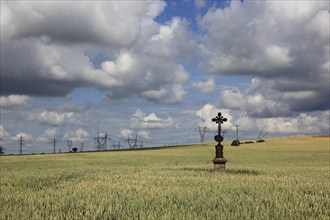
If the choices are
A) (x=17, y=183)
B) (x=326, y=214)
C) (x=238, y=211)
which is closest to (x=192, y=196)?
(x=238, y=211)

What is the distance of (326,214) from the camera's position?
9.06m

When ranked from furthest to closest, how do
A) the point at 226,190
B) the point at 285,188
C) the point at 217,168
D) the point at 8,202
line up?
1. the point at 217,168
2. the point at 285,188
3. the point at 226,190
4. the point at 8,202

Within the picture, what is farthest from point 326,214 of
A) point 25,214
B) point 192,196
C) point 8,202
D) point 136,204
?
point 8,202

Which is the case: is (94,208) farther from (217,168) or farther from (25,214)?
(217,168)

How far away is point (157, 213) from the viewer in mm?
8734

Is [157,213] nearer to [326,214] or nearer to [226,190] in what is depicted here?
[326,214]

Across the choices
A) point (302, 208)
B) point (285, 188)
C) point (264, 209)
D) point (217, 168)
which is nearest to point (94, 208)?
point (264, 209)

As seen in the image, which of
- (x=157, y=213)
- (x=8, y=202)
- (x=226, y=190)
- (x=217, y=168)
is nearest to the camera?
(x=157, y=213)

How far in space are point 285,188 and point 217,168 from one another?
31.8 ft

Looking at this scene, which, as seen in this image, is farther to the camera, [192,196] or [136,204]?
[192,196]

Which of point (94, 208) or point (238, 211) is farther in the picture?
point (94, 208)

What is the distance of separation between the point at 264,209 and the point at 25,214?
5524mm

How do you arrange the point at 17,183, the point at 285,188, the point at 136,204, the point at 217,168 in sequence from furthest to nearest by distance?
the point at 217,168 < the point at 17,183 < the point at 285,188 < the point at 136,204

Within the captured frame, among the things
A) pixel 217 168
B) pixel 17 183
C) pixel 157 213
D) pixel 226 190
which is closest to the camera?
pixel 157 213
